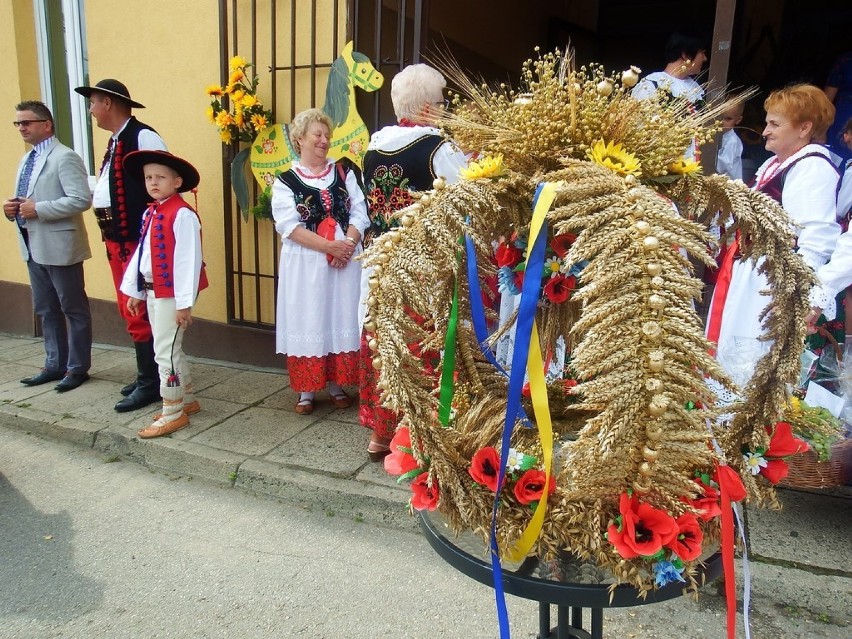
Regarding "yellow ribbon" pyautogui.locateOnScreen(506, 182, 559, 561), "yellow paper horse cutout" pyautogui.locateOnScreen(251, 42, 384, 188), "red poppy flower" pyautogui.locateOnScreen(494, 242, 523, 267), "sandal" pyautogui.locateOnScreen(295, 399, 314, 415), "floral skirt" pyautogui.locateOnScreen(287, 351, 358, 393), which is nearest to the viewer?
"yellow ribbon" pyautogui.locateOnScreen(506, 182, 559, 561)

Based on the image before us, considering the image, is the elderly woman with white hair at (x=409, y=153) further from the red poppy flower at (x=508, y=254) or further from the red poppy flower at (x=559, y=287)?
the red poppy flower at (x=559, y=287)

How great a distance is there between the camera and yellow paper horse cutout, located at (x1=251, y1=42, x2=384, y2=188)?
4145mm

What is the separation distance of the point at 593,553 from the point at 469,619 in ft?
4.29

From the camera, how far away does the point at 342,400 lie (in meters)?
4.15

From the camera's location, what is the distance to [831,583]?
2.32 metres

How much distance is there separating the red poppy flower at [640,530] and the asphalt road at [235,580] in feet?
4.35

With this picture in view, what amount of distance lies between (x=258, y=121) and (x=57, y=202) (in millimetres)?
1492

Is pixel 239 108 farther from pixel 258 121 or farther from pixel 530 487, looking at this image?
pixel 530 487

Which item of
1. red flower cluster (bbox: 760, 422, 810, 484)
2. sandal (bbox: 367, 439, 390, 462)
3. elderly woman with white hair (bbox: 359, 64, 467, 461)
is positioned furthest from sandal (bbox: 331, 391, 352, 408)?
red flower cluster (bbox: 760, 422, 810, 484)

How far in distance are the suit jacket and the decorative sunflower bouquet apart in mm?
1030

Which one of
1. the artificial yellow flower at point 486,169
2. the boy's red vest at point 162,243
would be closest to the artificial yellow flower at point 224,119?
the boy's red vest at point 162,243

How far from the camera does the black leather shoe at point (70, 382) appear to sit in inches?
181

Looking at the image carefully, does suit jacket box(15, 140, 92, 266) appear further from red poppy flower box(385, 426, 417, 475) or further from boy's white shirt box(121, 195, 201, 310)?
red poppy flower box(385, 426, 417, 475)

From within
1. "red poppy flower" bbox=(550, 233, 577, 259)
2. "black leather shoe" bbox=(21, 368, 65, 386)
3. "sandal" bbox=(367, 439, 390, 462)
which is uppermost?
"red poppy flower" bbox=(550, 233, 577, 259)
